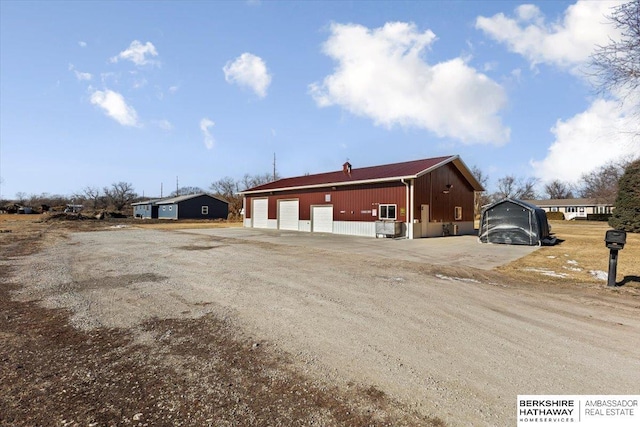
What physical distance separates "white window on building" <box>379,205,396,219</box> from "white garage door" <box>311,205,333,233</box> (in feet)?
14.9

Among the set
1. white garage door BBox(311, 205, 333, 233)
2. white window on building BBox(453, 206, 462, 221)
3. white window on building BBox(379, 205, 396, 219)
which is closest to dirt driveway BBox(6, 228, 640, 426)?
white window on building BBox(379, 205, 396, 219)

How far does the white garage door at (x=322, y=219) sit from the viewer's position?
25.2 meters

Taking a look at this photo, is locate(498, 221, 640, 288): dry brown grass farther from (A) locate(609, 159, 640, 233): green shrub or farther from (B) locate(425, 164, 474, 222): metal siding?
(A) locate(609, 159, 640, 233): green shrub

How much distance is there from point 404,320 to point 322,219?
68.1 ft

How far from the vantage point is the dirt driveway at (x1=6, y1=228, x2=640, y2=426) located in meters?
3.22

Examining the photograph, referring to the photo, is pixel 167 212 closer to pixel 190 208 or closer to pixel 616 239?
pixel 190 208

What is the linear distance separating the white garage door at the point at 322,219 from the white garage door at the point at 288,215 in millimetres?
2108

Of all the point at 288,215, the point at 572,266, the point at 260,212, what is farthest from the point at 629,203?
the point at 260,212

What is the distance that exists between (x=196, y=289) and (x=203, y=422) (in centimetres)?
468

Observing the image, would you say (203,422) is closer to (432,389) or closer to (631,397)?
(432,389)

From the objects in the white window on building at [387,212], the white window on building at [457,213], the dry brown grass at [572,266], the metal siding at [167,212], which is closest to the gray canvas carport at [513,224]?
the dry brown grass at [572,266]

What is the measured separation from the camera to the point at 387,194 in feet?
71.2

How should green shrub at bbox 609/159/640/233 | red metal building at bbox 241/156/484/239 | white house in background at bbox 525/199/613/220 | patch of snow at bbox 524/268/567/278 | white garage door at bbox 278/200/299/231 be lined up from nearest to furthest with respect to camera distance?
patch of snow at bbox 524/268/567/278
red metal building at bbox 241/156/484/239
green shrub at bbox 609/159/640/233
white garage door at bbox 278/200/299/231
white house in background at bbox 525/199/613/220

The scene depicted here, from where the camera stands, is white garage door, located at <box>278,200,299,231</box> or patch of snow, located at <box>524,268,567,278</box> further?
white garage door, located at <box>278,200,299,231</box>
